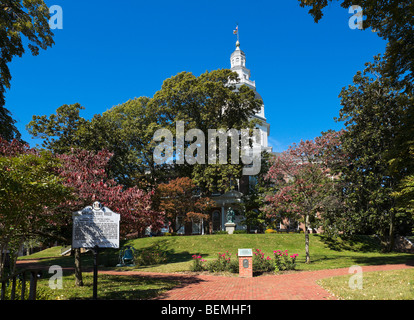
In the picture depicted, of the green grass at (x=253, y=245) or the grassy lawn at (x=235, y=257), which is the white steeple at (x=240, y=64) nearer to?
the green grass at (x=253, y=245)

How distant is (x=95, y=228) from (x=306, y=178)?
1498 cm

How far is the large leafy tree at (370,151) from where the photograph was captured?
23.2 m

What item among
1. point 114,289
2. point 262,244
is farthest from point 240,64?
point 114,289

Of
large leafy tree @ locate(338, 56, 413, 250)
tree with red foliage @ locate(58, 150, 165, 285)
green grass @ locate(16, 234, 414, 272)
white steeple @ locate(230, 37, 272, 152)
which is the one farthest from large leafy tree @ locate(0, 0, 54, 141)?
white steeple @ locate(230, 37, 272, 152)

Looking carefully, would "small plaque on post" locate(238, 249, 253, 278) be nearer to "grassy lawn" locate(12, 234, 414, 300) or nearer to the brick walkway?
the brick walkway

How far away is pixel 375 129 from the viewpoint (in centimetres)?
2386

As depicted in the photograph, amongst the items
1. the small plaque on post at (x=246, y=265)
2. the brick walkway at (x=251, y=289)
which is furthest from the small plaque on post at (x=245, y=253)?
the brick walkway at (x=251, y=289)

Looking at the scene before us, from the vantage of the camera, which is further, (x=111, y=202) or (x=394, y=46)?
(x=394, y=46)

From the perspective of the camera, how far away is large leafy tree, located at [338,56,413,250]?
23188 mm
